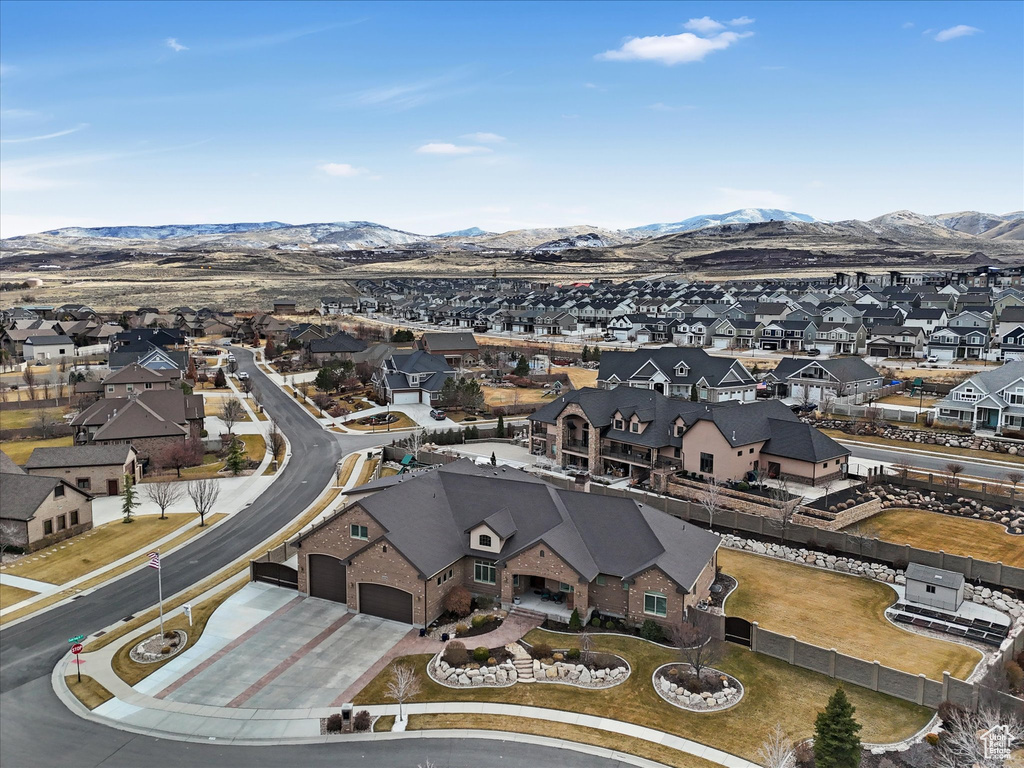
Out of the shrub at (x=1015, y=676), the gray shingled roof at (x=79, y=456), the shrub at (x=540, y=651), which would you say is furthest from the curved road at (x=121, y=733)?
the shrub at (x=1015, y=676)

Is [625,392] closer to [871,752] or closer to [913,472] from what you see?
[913,472]

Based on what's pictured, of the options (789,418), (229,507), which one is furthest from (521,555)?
(789,418)

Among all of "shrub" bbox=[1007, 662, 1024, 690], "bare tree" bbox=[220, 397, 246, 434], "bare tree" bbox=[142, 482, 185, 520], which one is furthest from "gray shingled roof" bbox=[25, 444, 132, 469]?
"shrub" bbox=[1007, 662, 1024, 690]

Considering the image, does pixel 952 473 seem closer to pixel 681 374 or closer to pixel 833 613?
pixel 833 613

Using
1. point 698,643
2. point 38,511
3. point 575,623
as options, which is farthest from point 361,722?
point 38,511

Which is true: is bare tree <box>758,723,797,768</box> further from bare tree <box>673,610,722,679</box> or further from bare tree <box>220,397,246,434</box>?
bare tree <box>220,397,246,434</box>

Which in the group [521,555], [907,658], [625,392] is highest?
[625,392]
